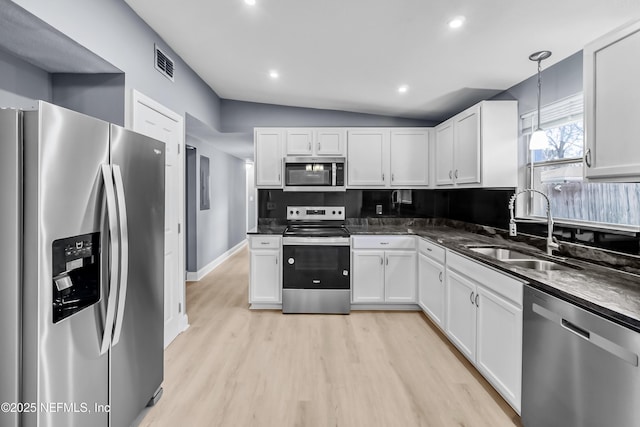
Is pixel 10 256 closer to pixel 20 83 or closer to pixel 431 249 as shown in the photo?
pixel 20 83

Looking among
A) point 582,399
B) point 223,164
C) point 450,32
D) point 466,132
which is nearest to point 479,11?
point 450,32

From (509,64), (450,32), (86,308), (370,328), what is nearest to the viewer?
(86,308)

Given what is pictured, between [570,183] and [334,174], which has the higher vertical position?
[334,174]

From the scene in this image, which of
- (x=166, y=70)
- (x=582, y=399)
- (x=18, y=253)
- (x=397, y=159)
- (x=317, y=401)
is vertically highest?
(x=166, y=70)

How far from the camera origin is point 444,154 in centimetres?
363

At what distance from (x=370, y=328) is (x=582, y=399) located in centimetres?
193

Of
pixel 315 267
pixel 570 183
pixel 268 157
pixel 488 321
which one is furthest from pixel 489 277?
pixel 268 157

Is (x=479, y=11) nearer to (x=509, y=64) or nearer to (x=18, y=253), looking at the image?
(x=509, y=64)

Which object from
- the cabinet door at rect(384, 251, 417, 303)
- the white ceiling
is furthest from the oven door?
the white ceiling

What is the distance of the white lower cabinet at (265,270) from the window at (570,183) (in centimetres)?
259

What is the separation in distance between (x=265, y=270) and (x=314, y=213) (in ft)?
3.43

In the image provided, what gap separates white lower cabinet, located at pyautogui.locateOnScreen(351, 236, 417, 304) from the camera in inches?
138

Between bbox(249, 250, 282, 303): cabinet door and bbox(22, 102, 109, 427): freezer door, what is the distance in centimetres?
213

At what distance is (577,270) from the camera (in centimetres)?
186
